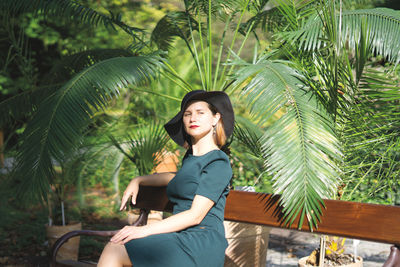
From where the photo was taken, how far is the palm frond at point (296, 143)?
6.45ft

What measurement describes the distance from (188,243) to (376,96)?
4.36ft

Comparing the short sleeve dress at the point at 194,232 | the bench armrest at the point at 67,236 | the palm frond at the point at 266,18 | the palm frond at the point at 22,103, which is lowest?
the bench armrest at the point at 67,236

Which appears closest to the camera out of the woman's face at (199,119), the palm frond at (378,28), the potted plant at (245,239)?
the woman's face at (199,119)

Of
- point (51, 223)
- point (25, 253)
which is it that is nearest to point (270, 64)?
point (51, 223)

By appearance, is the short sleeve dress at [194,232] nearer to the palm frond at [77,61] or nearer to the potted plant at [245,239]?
the potted plant at [245,239]

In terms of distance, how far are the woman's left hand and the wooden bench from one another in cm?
62

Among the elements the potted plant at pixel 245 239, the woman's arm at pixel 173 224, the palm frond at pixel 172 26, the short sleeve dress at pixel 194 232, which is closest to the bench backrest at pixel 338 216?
the short sleeve dress at pixel 194 232

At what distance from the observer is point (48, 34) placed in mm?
7863

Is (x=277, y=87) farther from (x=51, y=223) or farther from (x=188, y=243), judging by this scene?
(x=51, y=223)

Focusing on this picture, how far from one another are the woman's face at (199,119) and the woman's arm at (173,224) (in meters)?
0.36

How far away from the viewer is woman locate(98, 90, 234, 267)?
1792 millimetres

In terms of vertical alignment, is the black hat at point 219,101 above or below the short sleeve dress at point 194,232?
above

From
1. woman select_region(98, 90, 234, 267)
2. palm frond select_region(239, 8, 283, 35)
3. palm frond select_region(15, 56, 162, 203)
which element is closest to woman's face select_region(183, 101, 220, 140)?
woman select_region(98, 90, 234, 267)

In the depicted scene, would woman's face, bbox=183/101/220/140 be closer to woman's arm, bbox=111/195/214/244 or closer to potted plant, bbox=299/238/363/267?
woman's arm, bbox=111/195/214/244
